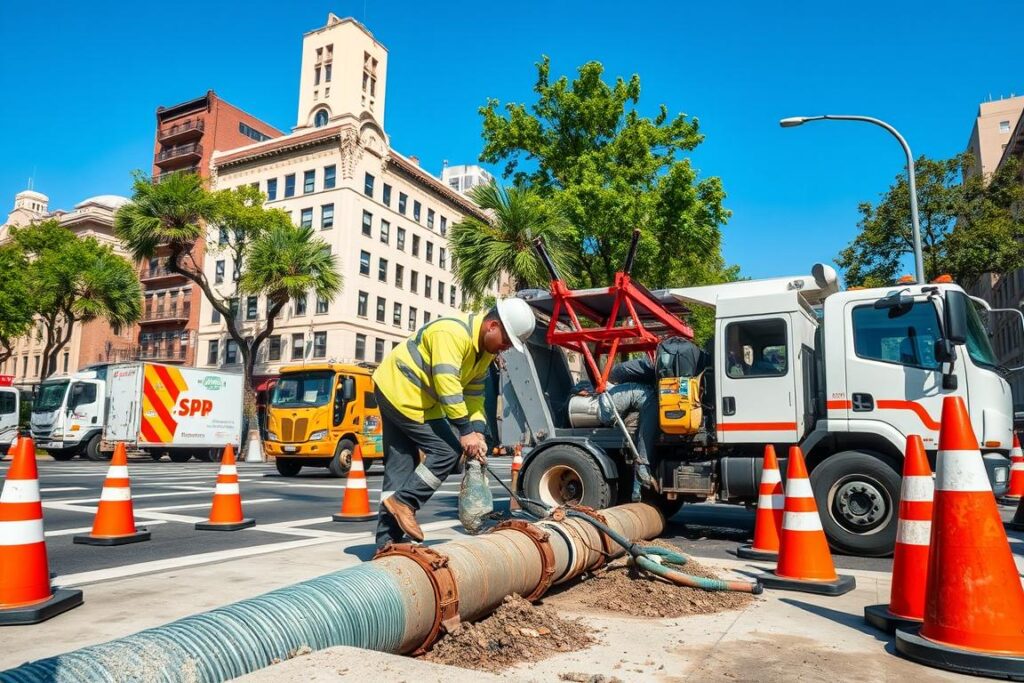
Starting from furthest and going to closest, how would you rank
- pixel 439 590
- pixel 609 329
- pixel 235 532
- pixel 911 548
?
pixel 609 329 < pixel 235 532 < pixel 911 548 < pixel 439 590

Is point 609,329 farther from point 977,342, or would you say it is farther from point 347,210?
point 347,210

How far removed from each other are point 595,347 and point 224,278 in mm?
44790

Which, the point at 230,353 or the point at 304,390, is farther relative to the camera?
the point at 230,353

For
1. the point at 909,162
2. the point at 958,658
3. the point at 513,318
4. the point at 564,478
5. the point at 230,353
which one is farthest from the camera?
the point at 230,353

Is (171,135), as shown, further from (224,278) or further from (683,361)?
(683,361)

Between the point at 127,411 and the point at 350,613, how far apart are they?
2493cm

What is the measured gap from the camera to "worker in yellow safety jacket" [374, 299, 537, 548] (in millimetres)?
4562

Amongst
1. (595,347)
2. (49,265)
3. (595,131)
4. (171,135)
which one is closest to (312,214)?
(49,265)

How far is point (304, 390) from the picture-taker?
1811 centimetres

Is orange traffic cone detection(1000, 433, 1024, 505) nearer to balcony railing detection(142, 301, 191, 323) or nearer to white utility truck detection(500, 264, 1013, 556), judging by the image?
white utility truck detection(500, 264, 1013, 556)

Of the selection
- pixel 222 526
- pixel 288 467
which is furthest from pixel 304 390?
pixel 222 526

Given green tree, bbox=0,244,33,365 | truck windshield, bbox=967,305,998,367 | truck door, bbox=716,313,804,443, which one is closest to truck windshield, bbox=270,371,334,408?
truck door, bbox=716,313,804,443

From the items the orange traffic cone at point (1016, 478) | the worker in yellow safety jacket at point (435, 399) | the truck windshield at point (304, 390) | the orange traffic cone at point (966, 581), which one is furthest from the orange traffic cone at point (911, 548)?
the truck windshield at point (304, 390)

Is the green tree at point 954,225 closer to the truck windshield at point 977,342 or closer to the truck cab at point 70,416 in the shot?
the truck windshield at point 977,342
